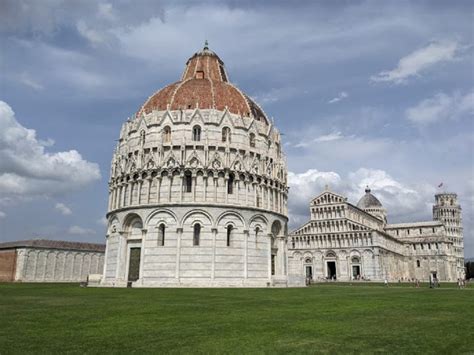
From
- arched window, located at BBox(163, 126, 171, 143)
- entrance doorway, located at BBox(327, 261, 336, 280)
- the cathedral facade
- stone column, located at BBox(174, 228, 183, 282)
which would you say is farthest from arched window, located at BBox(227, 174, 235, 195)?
entrance doorway, located at BBox(327, 261, 336, 280)

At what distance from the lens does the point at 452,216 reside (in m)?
139

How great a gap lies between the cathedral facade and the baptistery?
4525cm

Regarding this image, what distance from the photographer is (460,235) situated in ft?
459

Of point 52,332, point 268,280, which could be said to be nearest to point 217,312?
point 52,332

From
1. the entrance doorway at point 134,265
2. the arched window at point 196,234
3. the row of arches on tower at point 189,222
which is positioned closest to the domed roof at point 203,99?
the row of arches on tower at point 189,222

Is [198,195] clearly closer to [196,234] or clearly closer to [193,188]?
[193,188]

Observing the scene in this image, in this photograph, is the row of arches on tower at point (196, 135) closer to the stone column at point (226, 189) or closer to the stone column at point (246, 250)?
the stone column at point (226, 189)

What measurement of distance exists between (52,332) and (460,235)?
15093 cm

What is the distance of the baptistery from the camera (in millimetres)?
41938

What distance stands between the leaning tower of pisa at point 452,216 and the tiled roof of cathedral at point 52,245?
107380 millimetres

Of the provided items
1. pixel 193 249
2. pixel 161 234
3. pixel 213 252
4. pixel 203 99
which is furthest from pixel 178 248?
pixel 203 99

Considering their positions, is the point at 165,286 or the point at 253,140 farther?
the point at 253,140

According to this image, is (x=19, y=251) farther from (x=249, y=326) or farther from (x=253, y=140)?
(x=249, y=326)

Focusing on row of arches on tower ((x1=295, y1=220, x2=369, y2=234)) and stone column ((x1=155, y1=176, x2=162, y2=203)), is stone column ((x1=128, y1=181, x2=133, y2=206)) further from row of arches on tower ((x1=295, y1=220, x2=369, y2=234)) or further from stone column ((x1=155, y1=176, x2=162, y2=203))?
row of arches on tower ((x1=295, y1=220, x2=369, y2=234))
